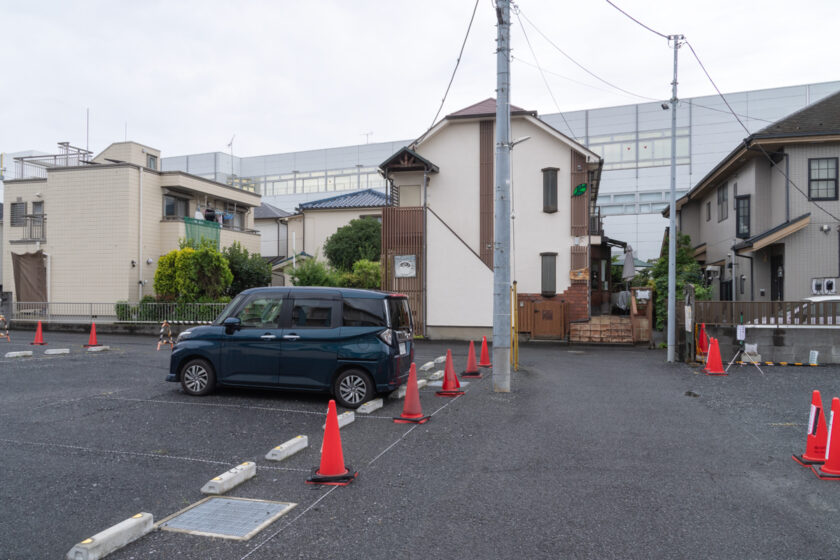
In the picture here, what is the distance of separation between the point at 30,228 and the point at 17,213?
1.49m

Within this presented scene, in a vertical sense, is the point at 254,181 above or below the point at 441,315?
above

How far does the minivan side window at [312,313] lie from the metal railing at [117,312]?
1514 centimetres

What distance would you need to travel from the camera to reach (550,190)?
24938 millimetres

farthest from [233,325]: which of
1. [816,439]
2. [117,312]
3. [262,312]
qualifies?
[117,312]

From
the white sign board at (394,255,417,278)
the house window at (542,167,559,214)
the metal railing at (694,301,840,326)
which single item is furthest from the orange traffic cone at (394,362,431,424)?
the house window at (542,167,559,214)

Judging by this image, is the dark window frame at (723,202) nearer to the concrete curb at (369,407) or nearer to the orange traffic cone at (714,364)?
the orange traffic cone at (714,364)

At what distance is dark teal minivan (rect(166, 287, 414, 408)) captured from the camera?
9.10 m

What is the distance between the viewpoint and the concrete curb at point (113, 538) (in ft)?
12.7

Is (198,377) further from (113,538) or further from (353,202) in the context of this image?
(353,202)

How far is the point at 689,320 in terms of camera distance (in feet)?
52.7

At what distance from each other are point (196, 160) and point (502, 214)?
6127cm

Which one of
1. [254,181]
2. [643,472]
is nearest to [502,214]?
[643,472]

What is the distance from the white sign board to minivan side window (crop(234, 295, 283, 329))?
572 inches

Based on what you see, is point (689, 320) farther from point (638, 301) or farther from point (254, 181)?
point (254, 181)
